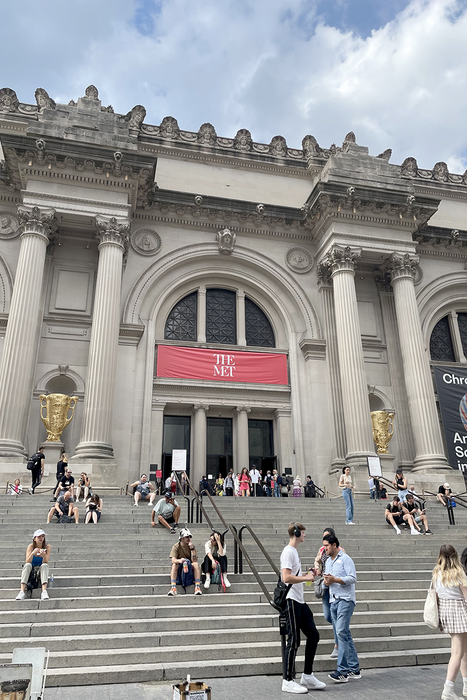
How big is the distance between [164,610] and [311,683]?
268 cm

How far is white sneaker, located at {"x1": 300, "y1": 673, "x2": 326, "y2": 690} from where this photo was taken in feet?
19.0

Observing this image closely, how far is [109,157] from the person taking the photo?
21.2 m

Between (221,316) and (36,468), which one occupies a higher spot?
(221,316)

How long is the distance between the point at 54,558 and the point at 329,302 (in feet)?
59.2

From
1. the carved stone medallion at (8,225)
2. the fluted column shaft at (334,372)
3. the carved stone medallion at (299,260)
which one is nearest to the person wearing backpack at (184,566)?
the fluted column shaft at (334,372)

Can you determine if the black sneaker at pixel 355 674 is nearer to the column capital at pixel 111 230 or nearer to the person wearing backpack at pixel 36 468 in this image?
the person wearing backpack at pixel 36 468

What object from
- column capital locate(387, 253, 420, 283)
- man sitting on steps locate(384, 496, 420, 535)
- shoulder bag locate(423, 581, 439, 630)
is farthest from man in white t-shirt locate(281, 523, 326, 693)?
column capital locate(387, 253, 420, 283)

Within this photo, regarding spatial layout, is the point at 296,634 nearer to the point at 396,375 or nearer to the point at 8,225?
the point at 396,375

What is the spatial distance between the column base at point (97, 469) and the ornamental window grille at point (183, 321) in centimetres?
740

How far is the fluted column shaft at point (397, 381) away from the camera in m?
23.2

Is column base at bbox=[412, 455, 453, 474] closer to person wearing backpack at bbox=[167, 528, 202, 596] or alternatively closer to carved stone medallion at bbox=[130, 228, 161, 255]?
person wearing backpack at bbox=[167, 528, 202, 596]

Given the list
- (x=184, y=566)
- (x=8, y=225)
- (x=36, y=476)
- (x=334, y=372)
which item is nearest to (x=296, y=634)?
(x=184, y=566)

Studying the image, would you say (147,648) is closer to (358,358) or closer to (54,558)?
(54,558)

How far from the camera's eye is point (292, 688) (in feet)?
18.5
